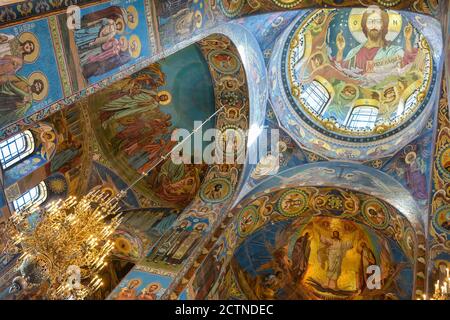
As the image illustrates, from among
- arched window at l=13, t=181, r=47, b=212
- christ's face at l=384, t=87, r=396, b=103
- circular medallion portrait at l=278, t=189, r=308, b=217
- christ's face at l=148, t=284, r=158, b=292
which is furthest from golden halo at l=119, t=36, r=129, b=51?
christ's face at l=384, t=87, r=396, b=103

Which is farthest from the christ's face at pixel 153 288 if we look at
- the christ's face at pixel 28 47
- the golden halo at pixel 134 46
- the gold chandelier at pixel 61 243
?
the christ's face at pixel 28 47

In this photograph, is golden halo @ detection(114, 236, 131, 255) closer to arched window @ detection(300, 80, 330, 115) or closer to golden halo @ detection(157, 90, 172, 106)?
golden halo @ detection(157, 90, 172, 106)

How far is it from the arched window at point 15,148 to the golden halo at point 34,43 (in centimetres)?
395

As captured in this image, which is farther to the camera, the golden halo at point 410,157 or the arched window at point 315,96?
the arched window at point 315,96

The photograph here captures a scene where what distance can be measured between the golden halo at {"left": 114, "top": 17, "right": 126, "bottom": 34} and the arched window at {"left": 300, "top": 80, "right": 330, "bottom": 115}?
5804 millimetres

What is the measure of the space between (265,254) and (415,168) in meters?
4.42

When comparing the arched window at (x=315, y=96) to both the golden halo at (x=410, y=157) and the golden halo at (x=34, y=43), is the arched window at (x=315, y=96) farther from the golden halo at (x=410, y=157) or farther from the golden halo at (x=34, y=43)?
the golden halo at (x=34, y=43)

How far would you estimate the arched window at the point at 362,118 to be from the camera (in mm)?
15078

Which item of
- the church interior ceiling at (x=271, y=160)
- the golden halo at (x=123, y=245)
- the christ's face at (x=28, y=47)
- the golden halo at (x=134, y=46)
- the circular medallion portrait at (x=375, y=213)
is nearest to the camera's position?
the christ's face at (x=28, y=47)

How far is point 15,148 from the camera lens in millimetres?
13211

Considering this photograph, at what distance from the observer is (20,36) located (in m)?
9.04

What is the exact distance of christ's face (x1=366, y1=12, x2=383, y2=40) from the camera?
49.5ft

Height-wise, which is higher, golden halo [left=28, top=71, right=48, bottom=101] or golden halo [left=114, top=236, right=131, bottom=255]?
golden halo [left=28, top=71, right=48, bottom=101]
